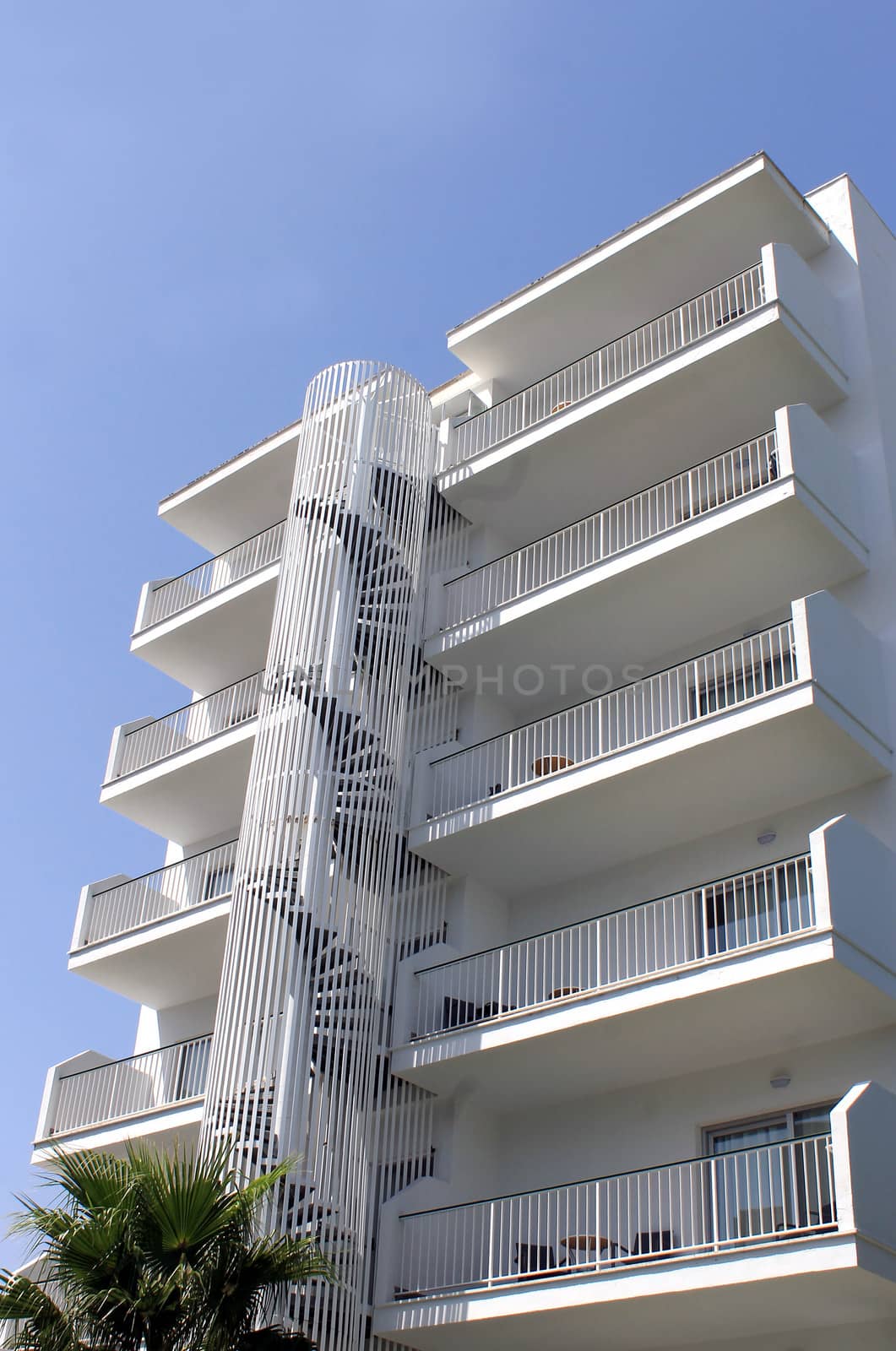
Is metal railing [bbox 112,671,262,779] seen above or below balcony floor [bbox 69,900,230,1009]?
above

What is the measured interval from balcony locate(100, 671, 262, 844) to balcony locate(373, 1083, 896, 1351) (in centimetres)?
899

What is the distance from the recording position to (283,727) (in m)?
19.6

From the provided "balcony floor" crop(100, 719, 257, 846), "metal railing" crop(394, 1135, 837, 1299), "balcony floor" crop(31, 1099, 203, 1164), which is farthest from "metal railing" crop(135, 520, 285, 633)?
"metal railing" crop(394, 1135, 837, 1299)

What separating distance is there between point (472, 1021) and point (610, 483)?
9.15 meters

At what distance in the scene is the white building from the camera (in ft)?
49.5

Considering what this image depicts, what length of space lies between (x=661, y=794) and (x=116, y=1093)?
974 centimetres

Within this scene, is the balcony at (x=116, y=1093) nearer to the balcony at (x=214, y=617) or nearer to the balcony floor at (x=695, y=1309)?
the balcony floor at (x=695, y=1309)

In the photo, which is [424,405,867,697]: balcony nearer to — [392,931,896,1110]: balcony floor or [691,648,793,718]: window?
[691,648,793,718]: window

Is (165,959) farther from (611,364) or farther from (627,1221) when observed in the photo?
(611,364)

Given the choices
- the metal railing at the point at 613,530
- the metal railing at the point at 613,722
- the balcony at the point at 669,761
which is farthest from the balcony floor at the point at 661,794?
the metal railing at the point at 613,530

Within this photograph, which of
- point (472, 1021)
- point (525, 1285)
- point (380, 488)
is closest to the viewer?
point (525, 1285)

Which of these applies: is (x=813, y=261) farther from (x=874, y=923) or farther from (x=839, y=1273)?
(x=839, y=1273)

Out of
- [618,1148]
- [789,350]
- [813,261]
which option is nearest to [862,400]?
[789,350]

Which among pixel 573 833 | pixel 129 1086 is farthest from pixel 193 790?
pixel 573 833
